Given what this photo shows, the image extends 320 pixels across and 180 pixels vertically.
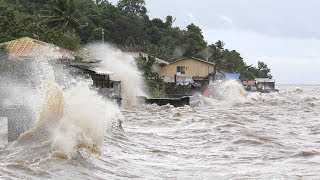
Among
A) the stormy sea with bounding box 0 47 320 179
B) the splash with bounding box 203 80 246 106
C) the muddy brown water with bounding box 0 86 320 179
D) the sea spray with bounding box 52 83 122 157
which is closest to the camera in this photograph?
the muddy brown water with bounding box 0 86 320 179

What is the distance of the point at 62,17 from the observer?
57.0 metres

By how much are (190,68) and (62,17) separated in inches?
884

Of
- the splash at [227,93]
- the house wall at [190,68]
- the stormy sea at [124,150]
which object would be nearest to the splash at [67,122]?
the stormy sea at [124,150]

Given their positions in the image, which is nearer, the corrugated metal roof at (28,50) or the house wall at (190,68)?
the corrugated metal roof at (28,50)

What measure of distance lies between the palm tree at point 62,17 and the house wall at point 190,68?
58.7 feet

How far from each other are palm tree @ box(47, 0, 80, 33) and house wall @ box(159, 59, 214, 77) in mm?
17880

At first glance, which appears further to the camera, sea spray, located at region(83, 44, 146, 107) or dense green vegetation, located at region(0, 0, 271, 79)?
dense green vegetation, located at region(0, 0, 271, 79)

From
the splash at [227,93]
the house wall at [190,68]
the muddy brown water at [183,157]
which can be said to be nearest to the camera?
the muddy brown water at [183,157]

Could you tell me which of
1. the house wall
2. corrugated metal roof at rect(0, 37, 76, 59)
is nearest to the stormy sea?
corrugated metal roof at rect(0, 37, 76, 59)

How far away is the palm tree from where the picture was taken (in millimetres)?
57016

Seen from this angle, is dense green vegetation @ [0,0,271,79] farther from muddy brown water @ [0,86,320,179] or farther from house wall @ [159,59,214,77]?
muddy brown water @ [0,86,320,179]

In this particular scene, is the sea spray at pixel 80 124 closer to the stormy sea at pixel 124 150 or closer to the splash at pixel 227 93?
the stormy sea at pixel 124 150

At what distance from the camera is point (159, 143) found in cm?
1702

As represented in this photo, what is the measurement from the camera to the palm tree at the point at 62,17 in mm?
57016
